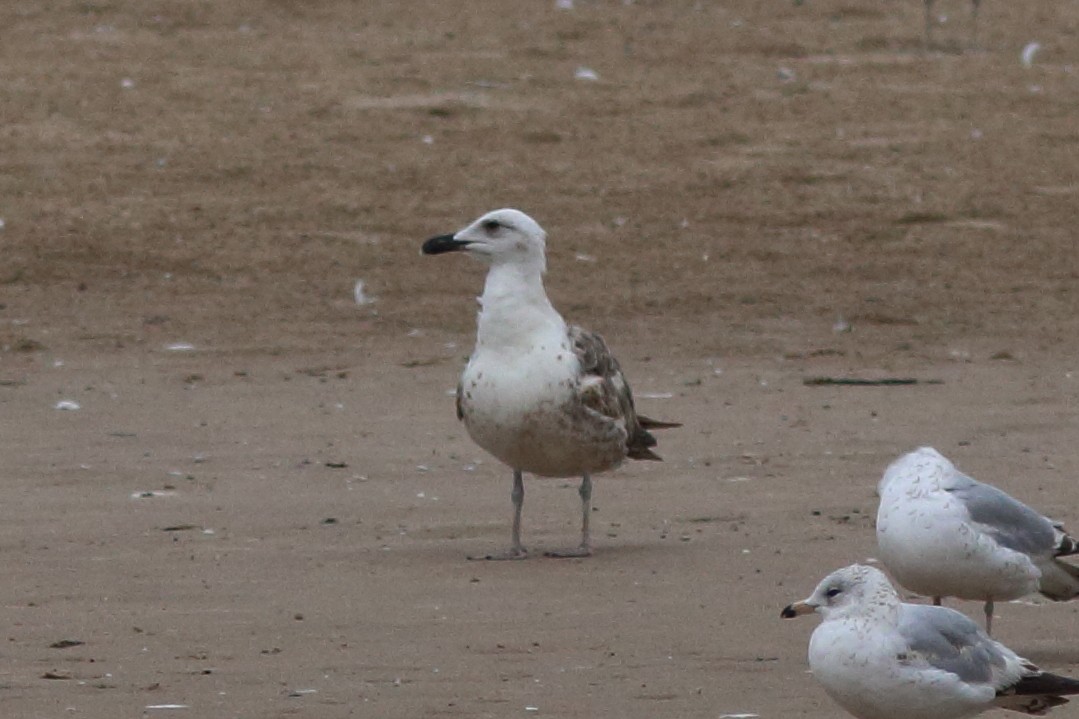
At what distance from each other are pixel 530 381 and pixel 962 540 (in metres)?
2.23

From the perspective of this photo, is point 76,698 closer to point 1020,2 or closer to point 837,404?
point 837,404

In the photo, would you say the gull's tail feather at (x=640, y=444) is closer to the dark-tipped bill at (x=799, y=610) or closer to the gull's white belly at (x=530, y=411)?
the gull's white belly at (x=530, y=411)

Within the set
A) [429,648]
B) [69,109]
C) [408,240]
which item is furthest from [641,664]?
[69,109]

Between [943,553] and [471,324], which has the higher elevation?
[943,553]

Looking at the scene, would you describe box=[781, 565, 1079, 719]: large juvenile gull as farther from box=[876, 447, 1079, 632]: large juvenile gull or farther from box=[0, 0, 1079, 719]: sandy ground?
box=[876, 447, 1079, 632]: large juvenile gull

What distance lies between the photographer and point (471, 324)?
47.7ft

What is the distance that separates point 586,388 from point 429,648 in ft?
6.11

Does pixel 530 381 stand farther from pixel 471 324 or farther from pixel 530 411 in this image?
pixel 471 324

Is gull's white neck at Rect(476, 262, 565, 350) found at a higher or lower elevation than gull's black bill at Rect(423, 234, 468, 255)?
lower

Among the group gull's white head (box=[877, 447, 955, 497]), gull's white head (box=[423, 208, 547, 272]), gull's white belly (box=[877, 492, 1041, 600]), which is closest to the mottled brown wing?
gull's white head (box=[423, 208, 547, 272])

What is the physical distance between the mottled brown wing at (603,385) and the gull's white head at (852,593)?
2807 mm

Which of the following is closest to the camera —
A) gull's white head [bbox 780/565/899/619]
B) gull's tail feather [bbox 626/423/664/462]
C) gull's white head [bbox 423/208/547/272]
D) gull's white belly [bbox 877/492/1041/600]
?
gull's white head [bbox 780/565/899/619]

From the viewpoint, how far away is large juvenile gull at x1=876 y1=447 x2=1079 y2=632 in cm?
744

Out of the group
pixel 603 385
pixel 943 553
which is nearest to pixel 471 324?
pixel 603 385
